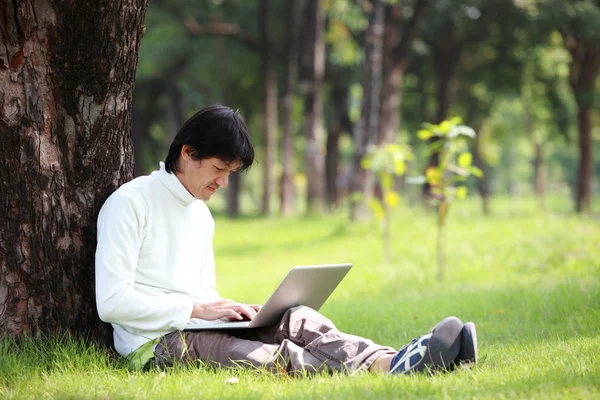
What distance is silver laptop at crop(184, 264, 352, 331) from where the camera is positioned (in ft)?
12.9

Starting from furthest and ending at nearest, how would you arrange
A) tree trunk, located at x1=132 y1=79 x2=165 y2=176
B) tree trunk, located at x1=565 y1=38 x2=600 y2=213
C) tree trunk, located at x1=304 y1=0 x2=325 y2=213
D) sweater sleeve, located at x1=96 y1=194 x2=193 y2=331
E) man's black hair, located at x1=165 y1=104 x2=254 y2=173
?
1. tree trunk, located at x1=132 y1=79 x2=165 y2=176
2. tree trunk, located at x1=565 y1=38 x2=600 y2=213
3. tree trunk, located at x1=304 y1=0 x2=325 y2=213
4. man's black hair, located at x1=165 y1=104 x2=254 y2=173
5. sweater sleeve, located at x1=96 y1=194 x2=193 y2=331

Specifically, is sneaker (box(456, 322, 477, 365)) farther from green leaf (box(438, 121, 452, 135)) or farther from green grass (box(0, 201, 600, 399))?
green leaf (box(438, 121, 452, 135))

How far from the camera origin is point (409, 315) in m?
6.21

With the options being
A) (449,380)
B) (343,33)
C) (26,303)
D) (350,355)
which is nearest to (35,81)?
(26,303)

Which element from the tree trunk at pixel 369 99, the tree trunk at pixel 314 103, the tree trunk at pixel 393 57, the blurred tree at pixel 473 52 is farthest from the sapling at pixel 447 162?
the blurred tree at pixel 473 52

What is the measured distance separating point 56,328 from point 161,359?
0.64m

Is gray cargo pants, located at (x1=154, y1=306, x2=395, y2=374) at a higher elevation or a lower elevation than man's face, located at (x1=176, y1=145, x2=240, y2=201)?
lower

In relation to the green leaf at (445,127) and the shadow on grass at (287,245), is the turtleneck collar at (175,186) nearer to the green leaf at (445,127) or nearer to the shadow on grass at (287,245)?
the green leaf at (445,127)

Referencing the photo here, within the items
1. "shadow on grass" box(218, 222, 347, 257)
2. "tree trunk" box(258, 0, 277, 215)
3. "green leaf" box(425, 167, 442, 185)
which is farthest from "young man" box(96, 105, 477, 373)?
"tree trunk" box(258, 0, 277, 215)

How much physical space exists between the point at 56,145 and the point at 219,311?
125cm

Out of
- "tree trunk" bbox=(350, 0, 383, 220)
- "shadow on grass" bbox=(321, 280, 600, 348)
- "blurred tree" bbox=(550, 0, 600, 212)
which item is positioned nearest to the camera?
"shadow on grass" bbox=(321, 280, 600, 348)

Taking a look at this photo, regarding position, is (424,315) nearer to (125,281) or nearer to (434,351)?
(434,351)

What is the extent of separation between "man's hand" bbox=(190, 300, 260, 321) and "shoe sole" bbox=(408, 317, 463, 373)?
96cm

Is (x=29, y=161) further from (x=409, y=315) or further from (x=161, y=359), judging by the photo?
(x=409, y=315)
